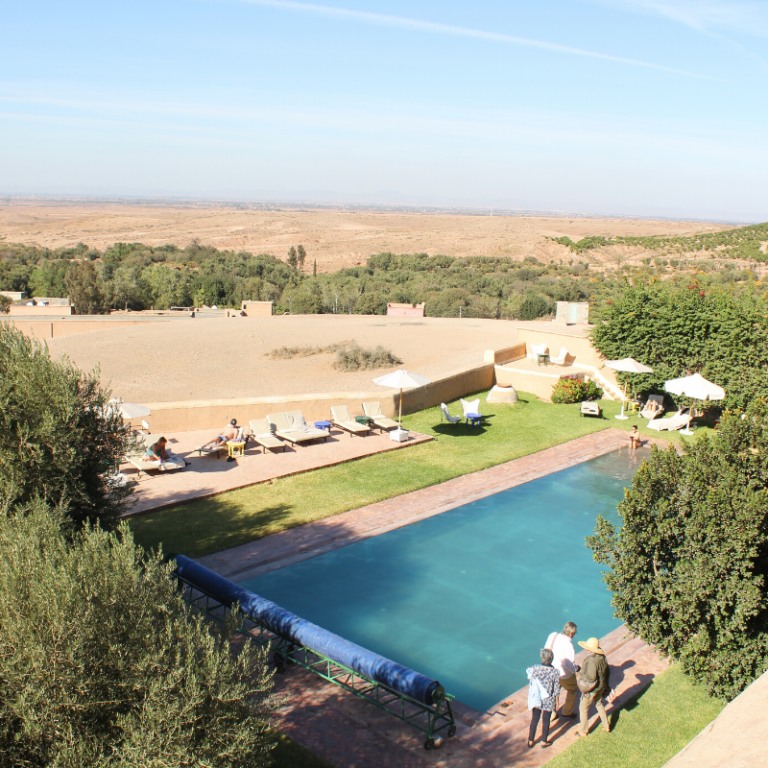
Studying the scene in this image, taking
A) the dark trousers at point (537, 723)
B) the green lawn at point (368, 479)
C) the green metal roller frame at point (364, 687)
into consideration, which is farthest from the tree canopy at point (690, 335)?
the green metal roller frame at point (364, 687)

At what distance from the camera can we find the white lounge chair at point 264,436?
16.3 metres

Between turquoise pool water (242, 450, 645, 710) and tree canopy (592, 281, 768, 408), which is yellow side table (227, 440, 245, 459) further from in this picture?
tree canopy (592, 281, 768, 408)

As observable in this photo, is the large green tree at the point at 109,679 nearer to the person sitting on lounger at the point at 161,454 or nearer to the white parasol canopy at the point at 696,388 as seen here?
the person sitting on lounger at the point at 161,454

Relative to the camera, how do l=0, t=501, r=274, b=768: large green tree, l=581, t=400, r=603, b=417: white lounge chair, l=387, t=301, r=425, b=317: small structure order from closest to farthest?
l=0, t=501, r=274, b=768: large green tree → l=581, t=400, r=603, b=417: white lounge chair → l=387, t=301, r=425, b=317: small structure

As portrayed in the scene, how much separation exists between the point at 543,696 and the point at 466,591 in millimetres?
3878

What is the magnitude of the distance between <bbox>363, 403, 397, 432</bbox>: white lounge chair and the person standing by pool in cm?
1111

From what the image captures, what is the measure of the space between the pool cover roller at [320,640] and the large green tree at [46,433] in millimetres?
1725

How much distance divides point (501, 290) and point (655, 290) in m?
32.4

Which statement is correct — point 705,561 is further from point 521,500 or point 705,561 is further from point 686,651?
point 521,500

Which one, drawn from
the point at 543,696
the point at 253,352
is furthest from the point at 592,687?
the point at 253,352

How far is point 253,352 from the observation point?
26.6 m

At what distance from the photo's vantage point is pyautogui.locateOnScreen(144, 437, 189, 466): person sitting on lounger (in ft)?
48.3

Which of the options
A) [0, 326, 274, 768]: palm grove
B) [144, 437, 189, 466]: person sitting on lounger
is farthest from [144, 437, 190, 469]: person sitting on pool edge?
[0, 326, 274, 768]: palm grove

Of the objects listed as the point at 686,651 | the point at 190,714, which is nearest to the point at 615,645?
the point at 686,651
